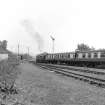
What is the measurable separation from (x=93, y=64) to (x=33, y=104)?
71.9 feet

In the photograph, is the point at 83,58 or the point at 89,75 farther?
the point at 83,58

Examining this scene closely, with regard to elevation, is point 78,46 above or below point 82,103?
above

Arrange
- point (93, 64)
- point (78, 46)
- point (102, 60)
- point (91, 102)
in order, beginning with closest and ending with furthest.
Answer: point (91, 102)
point (102, 60)
point (93, 64)
point (78, 46)

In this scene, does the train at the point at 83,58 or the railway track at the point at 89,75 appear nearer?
the railway track at the point at 89,75

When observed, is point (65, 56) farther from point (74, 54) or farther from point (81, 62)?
point (81, 62)

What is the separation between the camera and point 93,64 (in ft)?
85.3

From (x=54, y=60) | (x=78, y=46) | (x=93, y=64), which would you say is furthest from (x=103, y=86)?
(x=78, y=46)

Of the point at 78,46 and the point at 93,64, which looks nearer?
the point at 93,64

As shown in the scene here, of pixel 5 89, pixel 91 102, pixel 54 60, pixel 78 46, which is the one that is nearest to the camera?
pixel 91 102

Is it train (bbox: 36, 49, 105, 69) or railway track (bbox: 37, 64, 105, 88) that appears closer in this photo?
railway track (bbox: 37, 64, 105, 88)

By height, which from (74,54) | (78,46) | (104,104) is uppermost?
(78,46)

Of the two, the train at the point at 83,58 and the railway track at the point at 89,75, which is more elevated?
the train at the point at 83,58

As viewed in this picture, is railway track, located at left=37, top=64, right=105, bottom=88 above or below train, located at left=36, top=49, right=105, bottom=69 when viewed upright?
below

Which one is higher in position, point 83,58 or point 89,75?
point 83,58
